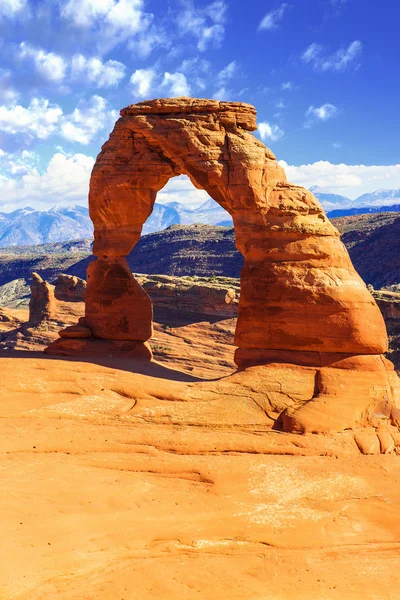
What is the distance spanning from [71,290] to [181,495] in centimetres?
2943

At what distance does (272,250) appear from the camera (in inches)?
612

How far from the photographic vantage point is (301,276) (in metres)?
15.1

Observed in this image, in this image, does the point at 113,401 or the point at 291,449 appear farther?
the point at 113,401

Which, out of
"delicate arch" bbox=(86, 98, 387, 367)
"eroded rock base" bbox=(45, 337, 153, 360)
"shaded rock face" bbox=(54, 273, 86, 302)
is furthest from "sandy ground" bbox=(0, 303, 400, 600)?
"shaded rock face" bbox=(54, 273, 86, 302)

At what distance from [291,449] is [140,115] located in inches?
426

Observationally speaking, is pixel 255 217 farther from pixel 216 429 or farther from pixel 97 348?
pixel 97 348

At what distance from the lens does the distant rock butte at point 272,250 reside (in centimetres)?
1427

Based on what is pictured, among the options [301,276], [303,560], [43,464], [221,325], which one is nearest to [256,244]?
[301,276]

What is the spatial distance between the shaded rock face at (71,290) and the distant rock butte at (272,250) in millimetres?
19740

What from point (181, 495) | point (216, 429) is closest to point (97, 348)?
point (216, 429)

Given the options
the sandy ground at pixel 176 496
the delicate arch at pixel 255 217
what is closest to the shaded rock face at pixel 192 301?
the delicate arch at pixel 255 217

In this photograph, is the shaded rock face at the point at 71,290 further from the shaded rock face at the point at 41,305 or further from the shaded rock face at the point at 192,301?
the shaded rock face at the point at 192,301

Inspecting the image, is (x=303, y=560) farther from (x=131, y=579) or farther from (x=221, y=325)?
(x=221, y=325)

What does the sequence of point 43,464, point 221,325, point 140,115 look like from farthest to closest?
point 221,325 < point 140,115 < point 43,464
